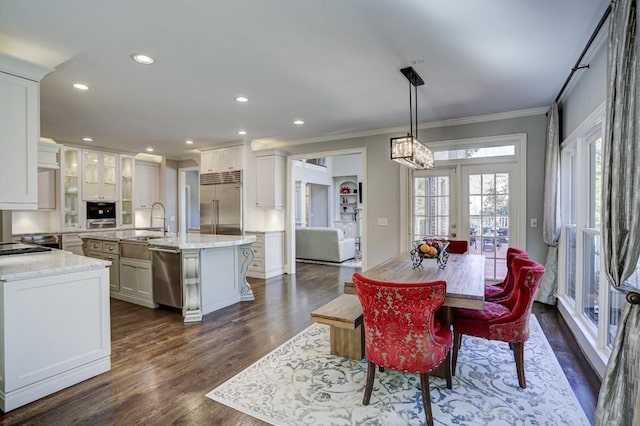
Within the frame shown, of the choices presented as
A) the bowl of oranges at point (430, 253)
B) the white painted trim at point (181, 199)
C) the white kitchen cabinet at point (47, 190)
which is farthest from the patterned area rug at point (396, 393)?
the white painted trim at point (181, 199)

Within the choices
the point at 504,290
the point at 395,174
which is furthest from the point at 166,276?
the point at 504,290

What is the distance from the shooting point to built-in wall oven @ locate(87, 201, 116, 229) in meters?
6.61

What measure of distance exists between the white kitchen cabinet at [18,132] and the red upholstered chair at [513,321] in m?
3.52

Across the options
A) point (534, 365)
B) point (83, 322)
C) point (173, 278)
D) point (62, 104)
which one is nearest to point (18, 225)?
point (62, 104)

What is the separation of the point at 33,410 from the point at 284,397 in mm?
1645

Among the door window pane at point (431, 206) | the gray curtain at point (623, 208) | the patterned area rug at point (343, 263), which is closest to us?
the gray curtain at point (623, 208)

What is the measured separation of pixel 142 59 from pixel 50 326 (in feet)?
7.31

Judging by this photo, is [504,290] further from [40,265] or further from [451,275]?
[40,265]

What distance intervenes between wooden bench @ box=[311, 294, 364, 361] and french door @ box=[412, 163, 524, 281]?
265 cm

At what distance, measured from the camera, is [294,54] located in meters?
2.79

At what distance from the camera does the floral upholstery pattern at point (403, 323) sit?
185 cm

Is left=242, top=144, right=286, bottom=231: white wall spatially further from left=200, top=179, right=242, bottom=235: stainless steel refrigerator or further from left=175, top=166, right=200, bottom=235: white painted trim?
left=175, top=166, right=200, bottom=235: white painted trim

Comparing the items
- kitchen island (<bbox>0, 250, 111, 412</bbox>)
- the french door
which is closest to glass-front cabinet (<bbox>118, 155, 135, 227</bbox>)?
kitchen island (<bbox>0, 250, 111, 412</bbox>)

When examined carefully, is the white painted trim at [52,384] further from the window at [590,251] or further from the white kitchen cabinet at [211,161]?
Answer: the white kitchen cabinet at [211,161]
